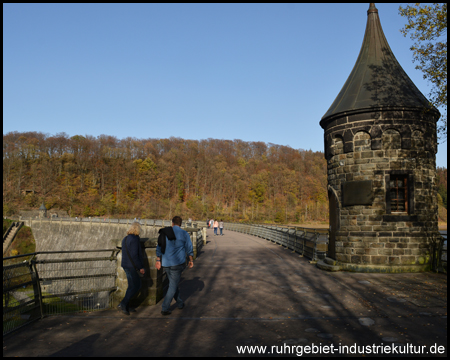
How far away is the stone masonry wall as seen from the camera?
11477 millimetres

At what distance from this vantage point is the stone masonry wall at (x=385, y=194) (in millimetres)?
11477

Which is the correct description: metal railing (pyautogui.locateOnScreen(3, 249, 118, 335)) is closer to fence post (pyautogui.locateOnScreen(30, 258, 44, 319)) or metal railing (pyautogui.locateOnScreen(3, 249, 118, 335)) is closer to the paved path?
fence post (pyautogui.locateOnScreen(30, 258, 44, 319))

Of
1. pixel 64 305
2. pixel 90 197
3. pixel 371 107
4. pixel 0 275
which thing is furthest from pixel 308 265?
pixel 90 197

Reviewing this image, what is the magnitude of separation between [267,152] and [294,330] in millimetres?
128373

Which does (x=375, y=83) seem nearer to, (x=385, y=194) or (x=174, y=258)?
(x=385, y=194)

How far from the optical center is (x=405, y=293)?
841 cm

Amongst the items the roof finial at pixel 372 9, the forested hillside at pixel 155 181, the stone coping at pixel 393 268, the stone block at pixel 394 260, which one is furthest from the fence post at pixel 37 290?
the forested hillside at pixel 155 181

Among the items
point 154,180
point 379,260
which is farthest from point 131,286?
point 154,180

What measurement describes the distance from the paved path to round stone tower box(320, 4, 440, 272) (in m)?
1.76

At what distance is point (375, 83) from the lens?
1264 centimetres

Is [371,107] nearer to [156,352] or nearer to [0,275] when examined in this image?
[156,352]

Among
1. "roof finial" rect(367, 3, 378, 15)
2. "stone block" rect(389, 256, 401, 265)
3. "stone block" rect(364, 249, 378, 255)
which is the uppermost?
"roof finial" rect(367, 3, 378, 15)

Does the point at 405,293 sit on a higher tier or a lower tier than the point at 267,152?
lower

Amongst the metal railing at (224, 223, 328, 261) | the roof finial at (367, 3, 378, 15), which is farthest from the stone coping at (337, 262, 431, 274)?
the roof finial at (367, 3, 378, 15)
